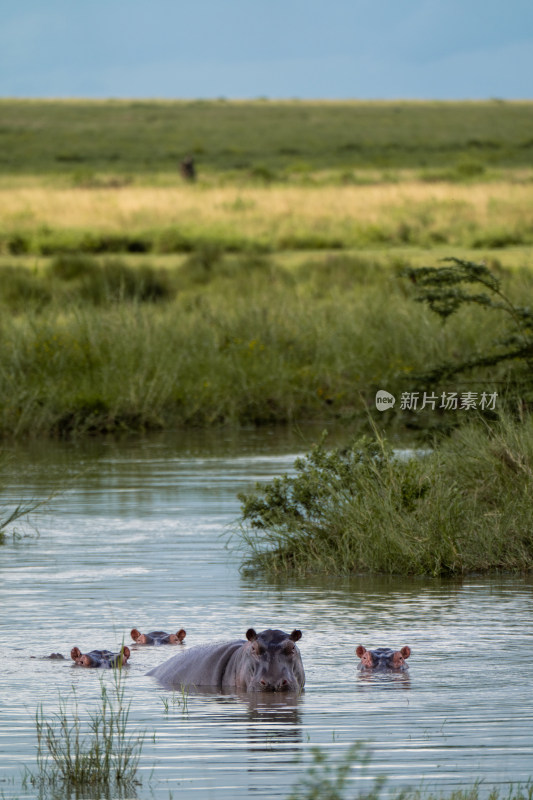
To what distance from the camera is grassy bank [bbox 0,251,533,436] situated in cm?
1908

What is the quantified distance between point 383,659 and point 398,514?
8.87 feet

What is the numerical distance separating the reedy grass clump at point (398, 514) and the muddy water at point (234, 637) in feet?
0.77

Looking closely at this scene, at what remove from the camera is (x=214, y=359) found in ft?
65.9

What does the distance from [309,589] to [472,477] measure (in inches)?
78.8

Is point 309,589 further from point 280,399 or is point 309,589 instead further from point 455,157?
point 455,157

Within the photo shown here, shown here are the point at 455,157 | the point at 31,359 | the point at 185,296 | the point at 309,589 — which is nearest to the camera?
the point at 309,589

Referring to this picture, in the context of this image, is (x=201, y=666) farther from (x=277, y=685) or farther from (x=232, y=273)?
(x=232, y=273)

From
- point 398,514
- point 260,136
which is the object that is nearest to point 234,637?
point 398,514

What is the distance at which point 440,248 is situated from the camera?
38.3 meters

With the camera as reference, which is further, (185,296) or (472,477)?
(185,296)

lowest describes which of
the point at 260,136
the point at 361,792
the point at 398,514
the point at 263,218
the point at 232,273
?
the point at 361,792

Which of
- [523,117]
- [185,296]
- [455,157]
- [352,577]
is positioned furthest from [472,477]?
[523,117]

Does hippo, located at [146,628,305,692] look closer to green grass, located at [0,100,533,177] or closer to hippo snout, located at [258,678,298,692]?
hippo snout, located at [258,678,298,692]

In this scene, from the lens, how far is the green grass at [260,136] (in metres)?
77.7
